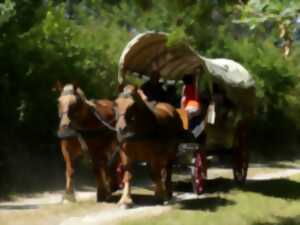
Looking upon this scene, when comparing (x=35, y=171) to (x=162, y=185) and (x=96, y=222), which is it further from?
(x=96, y=222)

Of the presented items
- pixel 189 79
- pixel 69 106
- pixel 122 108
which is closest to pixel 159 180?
pixel 122 108

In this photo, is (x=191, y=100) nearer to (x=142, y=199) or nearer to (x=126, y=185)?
(x=142, y=199)

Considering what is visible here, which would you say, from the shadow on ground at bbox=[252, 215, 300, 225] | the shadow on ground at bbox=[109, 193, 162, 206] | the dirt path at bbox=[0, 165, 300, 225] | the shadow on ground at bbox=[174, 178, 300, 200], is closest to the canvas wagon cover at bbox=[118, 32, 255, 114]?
the shadow on ground at bbox=[174, 178, 300, 200]

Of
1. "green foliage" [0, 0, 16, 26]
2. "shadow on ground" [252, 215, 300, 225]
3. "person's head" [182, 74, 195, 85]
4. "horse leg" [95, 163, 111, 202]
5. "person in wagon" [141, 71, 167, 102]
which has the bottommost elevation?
"shadow on ground" [252, 215, 300, 225]

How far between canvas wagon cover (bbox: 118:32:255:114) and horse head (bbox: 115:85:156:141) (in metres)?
1.45

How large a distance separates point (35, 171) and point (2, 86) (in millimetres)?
2436

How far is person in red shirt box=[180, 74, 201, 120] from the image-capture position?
551 inches

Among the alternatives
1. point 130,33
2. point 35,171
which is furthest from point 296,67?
point 35,171

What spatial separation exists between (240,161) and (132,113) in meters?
5.28

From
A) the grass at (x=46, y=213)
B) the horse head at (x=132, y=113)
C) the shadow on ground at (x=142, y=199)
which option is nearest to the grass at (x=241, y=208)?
the shadow on ground at (x=142, y=199)

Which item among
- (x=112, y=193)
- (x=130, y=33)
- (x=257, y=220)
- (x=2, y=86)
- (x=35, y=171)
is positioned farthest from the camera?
(x=130, y=33)

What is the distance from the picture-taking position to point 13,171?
52.6 ft

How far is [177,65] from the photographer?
1522cm

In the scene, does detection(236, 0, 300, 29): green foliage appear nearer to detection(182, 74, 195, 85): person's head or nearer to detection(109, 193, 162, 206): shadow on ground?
detection(109, 193, 162, 206): shadow on ground
